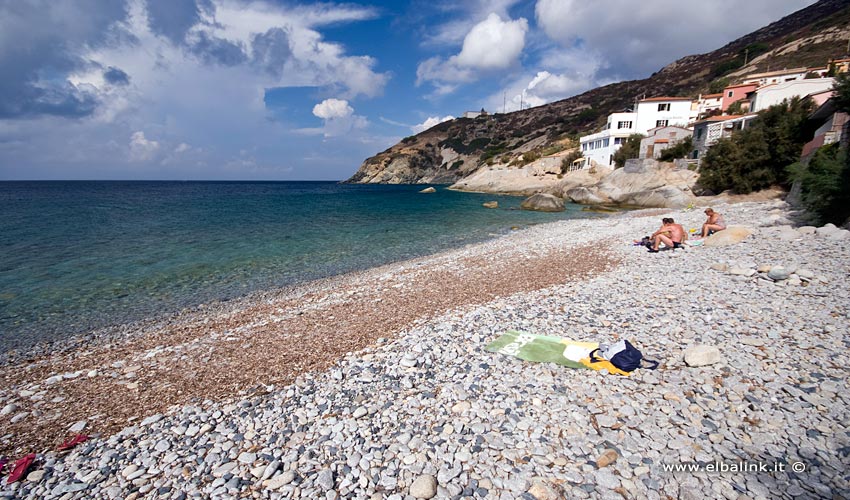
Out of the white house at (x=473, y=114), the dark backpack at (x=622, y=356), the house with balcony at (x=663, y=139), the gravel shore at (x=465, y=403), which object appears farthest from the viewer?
the white house at (x=473, y=114)

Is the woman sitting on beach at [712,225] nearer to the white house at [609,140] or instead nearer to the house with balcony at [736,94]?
the white house at [609,140]

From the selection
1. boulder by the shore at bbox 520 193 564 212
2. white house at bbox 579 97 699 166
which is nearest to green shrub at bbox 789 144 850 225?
boulder by the shore at bbox 520 193 564 212

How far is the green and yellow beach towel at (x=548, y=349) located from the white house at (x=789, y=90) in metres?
50.2

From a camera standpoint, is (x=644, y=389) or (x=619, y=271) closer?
(x=644, y=389)

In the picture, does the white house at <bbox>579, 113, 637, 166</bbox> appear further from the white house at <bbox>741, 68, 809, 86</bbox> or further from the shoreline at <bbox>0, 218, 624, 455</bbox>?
the shoreline at <bbox>0, 218, 624, 455</bbox>

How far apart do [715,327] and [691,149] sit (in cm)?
4483

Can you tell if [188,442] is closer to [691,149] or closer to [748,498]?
[748,498]

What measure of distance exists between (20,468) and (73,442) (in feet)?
2.04

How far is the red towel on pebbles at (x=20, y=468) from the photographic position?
182 inches

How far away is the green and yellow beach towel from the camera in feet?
20.6

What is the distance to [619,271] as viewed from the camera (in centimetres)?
1241

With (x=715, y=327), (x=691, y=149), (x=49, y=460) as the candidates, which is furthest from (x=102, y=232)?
(x=691, y=149)

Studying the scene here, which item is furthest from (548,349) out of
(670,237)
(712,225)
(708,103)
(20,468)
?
(708,103)

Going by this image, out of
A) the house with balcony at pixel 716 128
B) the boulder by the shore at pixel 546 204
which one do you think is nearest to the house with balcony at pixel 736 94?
the house with balcony at pixel 716 128
